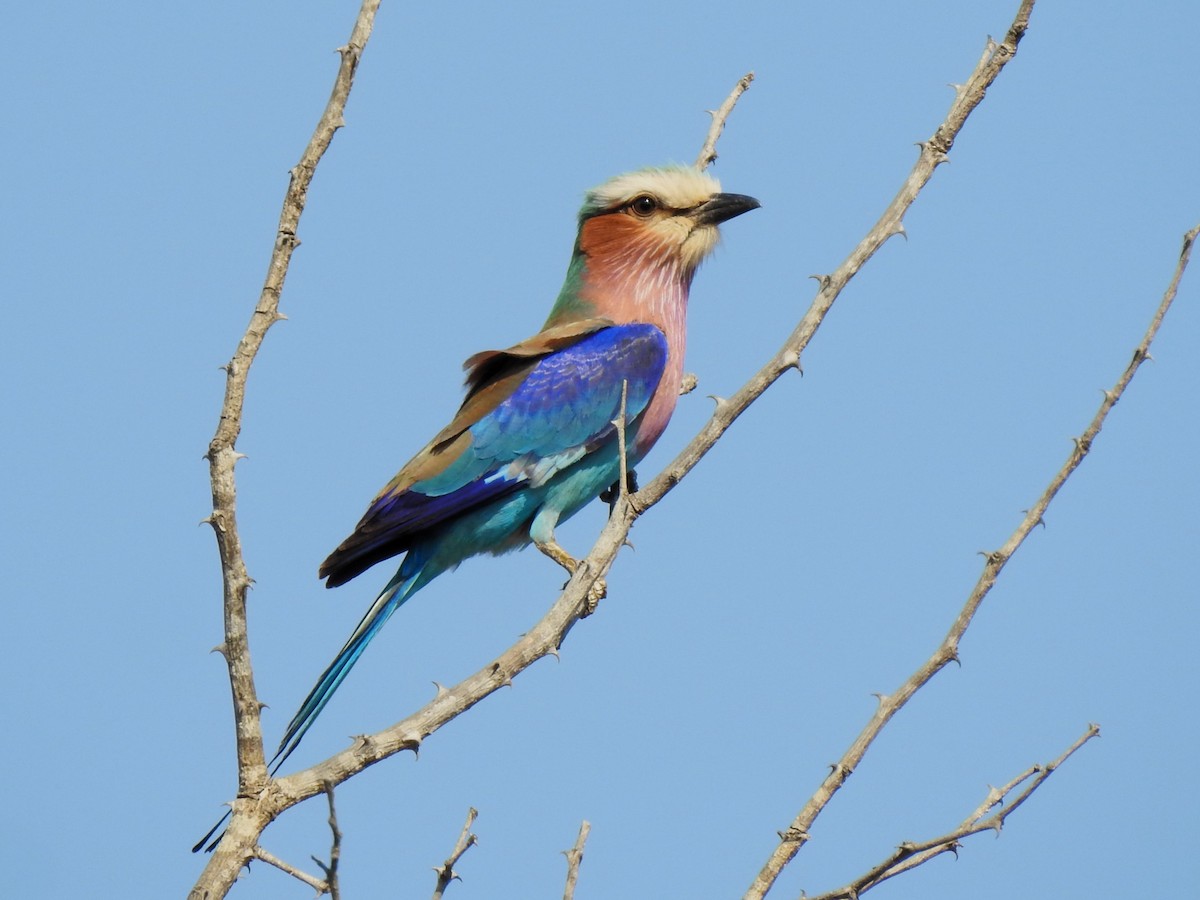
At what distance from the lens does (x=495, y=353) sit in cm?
748

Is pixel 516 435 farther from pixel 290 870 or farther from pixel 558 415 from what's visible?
pixel 290 870

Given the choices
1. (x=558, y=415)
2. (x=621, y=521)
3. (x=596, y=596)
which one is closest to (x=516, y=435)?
(x=558, y=415)

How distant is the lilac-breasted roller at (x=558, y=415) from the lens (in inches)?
273

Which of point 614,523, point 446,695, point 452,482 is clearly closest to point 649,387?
point 452,482

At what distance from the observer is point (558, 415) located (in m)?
7.26

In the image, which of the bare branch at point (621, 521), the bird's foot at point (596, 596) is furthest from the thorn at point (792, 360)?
the bird's foot at point (596, 596)

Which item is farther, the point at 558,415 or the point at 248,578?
the point at 558,415

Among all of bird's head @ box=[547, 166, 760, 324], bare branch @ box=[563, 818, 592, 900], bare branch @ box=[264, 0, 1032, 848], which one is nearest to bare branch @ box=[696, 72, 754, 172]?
bird's head @ box=[547, 166, 760, 324]

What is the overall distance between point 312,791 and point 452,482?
2.59m

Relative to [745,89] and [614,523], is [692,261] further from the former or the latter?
[614,523]

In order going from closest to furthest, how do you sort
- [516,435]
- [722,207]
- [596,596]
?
1. [596,596]
2. [516,435]
3. [722,207]

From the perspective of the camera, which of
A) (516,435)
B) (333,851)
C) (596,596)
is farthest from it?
(516,435)

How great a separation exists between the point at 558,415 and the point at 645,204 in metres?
1.56

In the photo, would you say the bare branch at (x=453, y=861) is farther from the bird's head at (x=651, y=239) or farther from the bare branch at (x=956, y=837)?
the bird's head at (x=651, y=239)
